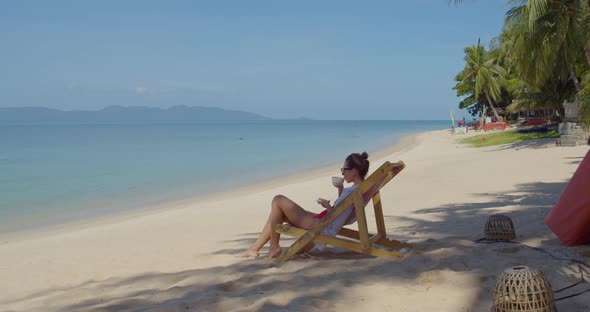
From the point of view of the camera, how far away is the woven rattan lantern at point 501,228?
4.33 metres

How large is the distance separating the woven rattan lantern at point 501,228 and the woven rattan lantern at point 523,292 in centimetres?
192

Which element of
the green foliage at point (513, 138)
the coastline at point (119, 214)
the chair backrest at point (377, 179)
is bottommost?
the green foliage at point (513, 138)

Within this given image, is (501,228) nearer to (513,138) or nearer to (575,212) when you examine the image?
(575,212)

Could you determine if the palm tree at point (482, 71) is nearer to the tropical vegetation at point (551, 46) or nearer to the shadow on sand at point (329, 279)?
the tropical vegetation at point (551, 46)

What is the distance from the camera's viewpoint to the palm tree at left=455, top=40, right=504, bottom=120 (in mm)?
39156

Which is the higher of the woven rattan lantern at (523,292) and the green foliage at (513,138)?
the woven rattan lantern at (523,292)

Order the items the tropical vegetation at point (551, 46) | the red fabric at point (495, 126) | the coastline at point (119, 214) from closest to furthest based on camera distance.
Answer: the coastline at point (119, 214)
the tropical vegetation at point (551, 46)
the red fabric at point (495, 126)

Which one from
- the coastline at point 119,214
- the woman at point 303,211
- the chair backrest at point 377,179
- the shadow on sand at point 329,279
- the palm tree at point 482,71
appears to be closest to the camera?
the shadow on sand at point 329,279

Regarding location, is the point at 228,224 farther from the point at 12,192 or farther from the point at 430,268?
the point at 12,192

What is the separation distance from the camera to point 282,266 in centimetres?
404

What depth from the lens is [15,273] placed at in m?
5.34

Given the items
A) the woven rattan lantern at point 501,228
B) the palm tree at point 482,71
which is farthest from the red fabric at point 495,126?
the woven rattan lantern at point 501,228

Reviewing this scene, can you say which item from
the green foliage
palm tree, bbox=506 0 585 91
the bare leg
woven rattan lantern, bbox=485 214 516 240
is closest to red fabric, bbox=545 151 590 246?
woven rattan lantern, bbox=485 214 516 240

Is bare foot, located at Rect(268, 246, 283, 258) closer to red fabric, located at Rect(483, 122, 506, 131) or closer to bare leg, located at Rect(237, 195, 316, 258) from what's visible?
bare leg, located at Rect(237, 195, 316, 258)
